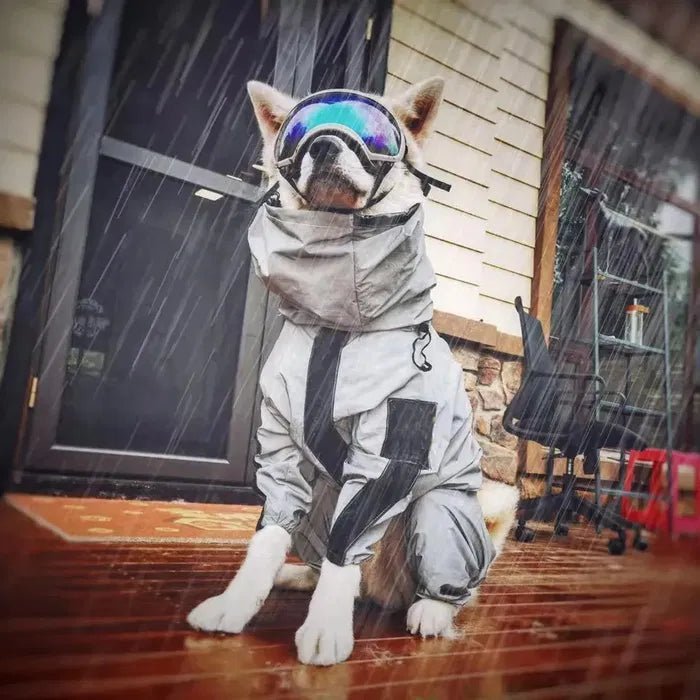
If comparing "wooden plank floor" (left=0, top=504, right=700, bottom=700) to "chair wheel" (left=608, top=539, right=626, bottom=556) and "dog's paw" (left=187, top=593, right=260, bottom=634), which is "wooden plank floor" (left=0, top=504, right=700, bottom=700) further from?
"chair wheel" (left=608, top=539, right=626, bottom=556)

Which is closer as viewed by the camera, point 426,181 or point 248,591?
point 248,591

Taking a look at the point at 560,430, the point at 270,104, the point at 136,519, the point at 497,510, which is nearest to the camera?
the point at 270,104

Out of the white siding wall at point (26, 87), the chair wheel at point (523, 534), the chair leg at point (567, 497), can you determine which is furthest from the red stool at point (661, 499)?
the white siding wall at point (26, 87)

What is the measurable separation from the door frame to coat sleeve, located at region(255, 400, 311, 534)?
51cm

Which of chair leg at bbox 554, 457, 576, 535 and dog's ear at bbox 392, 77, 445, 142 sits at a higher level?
dog's ear at bbox 392, 77, 445, 142

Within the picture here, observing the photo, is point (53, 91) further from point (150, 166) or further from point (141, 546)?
point (141, 546)

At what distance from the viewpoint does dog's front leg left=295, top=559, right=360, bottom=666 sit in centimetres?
72

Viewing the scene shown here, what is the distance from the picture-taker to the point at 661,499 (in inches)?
67.1

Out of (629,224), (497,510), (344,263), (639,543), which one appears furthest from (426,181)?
(639,543)

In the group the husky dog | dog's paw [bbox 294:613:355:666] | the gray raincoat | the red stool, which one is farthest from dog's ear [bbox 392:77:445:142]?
the red stool

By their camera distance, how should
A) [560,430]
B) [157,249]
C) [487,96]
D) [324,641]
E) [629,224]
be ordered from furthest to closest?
[157,249] < [629,224] < [560,430] < [487,96] < [324,641]

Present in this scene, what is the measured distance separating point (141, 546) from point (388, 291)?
776 millimetres

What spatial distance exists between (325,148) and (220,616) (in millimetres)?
721

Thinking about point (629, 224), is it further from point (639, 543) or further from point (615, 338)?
point (639, 543)
